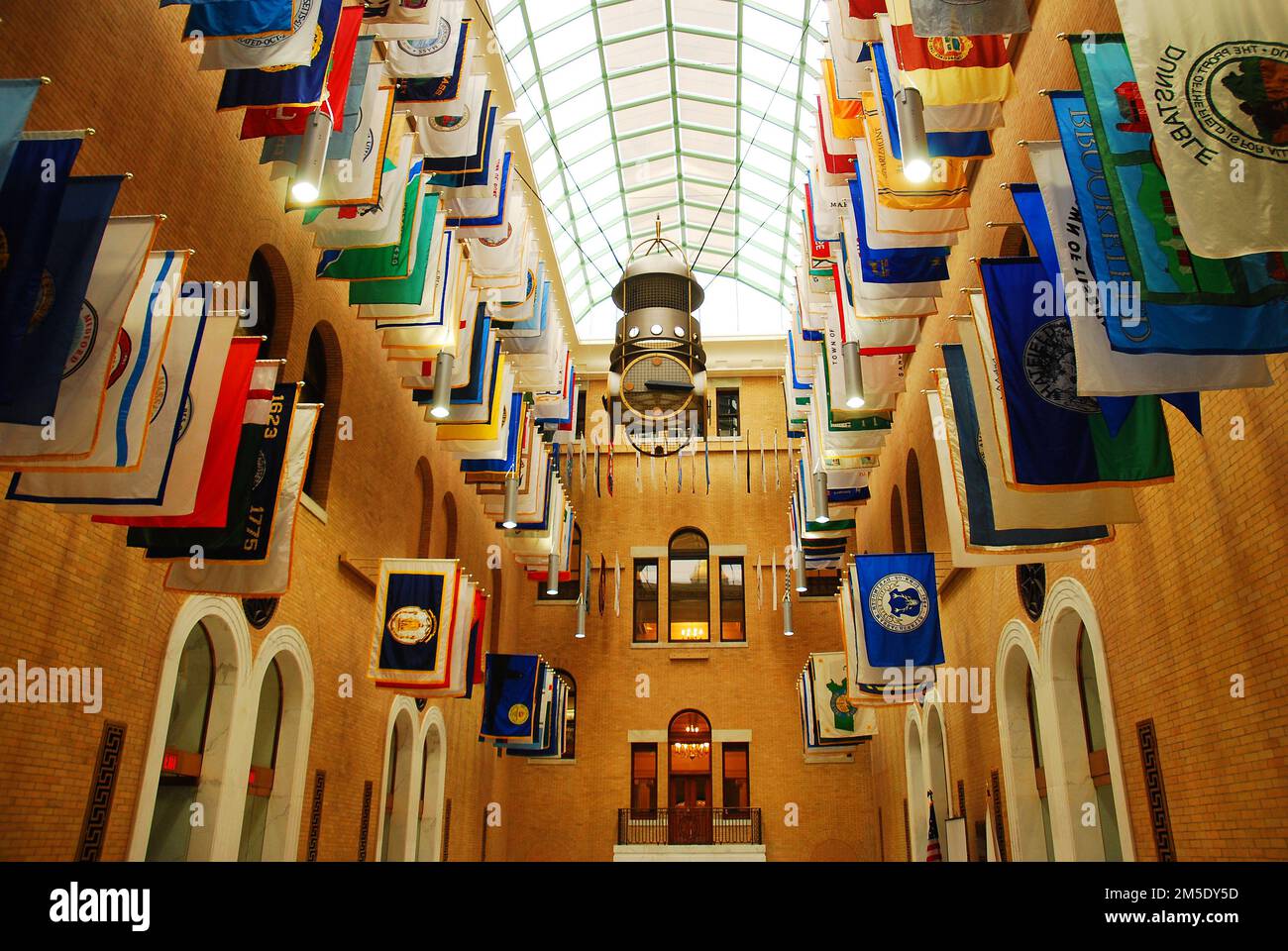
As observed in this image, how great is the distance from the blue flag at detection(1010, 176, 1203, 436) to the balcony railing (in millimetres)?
20225

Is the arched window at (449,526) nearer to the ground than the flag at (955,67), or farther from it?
farther from it

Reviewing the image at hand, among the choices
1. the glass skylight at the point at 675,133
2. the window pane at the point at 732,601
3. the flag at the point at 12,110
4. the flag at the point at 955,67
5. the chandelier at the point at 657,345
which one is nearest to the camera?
the flag at the point at 12,110

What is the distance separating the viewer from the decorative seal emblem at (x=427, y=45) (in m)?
10.2

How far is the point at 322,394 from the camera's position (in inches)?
546

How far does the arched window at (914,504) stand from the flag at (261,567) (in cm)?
1203

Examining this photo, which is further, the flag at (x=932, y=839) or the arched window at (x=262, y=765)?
the flag at (x=932, y=839)

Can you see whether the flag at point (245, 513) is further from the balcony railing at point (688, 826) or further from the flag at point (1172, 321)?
the balcony railing at point (688, 826)

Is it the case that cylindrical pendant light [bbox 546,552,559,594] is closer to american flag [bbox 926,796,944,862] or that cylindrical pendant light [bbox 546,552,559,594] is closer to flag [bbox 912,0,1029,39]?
american flag [bbox 926,796,944,862]

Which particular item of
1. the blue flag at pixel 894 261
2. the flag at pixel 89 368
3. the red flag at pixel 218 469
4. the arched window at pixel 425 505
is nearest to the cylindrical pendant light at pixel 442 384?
the red flag at pixel 218 469

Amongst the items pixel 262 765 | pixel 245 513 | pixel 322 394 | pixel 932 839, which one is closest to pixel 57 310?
pixel 245 513

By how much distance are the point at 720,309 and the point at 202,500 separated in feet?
86.1

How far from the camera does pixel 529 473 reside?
63.7 ft

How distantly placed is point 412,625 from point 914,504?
9514 mm
